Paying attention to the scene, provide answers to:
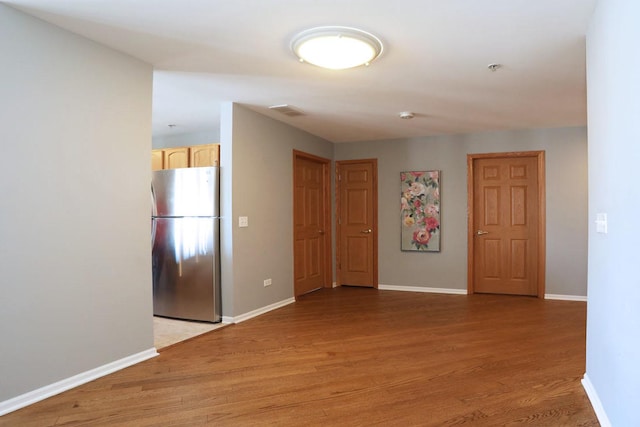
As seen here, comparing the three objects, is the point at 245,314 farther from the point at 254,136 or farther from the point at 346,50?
the point at 346,50

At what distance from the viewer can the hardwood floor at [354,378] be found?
2.30 meters

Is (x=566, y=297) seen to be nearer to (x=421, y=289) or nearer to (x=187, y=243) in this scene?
(x=421, y=289)

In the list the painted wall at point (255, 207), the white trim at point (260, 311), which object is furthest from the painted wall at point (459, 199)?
the white trim at point (260, 311)

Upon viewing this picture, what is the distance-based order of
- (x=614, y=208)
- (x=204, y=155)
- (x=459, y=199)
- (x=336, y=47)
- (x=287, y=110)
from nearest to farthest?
(x=614, y=208) → (x=336, y=47) → (x=287, y=110) → (x=204, y=155) → (x=459, y=199)

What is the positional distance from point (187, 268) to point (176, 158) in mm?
1469

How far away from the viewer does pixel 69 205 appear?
A: 104 inches

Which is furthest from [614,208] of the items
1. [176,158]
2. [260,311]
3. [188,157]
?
[176,158]

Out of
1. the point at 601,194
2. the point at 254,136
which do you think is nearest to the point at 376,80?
the point at 254,136

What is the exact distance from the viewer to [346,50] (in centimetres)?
277

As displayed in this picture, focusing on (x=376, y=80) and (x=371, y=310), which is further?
(x=371, y=310)

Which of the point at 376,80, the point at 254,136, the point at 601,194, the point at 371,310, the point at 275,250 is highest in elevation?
the point at 376,80

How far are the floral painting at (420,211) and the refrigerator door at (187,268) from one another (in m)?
2.93

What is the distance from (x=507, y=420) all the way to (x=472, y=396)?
1.03 ft

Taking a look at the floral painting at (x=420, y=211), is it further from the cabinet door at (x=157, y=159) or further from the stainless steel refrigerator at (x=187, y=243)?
the cabinet door at (x=157, y=159)
